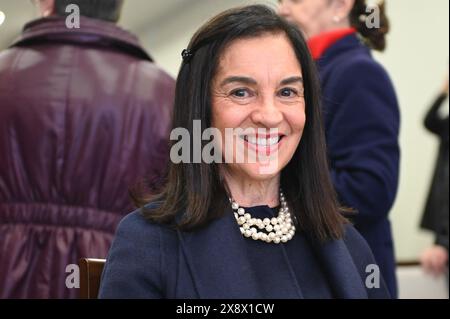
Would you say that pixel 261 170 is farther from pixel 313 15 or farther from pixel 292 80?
pixel 313 15

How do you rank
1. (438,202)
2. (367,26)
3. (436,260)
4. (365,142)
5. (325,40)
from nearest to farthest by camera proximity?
(365,142), (325,40), (367,26), (436,260), (438,202)

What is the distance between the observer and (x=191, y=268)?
1.13 meters

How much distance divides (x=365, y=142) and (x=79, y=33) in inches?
24.9

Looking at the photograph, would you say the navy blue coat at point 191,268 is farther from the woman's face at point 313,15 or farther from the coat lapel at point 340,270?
the woman's face at point 313,15

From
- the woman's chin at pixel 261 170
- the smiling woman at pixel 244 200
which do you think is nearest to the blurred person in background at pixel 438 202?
the smiling woman at pixel 244 200

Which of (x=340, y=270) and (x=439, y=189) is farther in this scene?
(x=439, y=189)

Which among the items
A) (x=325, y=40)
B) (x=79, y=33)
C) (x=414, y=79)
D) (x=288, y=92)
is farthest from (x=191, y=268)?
(x=414, y=79)

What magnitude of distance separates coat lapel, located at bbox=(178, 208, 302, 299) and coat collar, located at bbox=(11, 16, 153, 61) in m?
0.61

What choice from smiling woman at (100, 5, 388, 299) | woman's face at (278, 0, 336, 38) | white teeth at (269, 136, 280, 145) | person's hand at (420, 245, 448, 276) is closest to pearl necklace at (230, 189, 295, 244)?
smiling woman at (100, 5, 388, 299)

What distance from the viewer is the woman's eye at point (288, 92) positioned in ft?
3.89

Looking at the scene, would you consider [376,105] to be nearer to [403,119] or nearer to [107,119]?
[107,119]

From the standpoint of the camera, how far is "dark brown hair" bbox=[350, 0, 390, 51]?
6.62 feet

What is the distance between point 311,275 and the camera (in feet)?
3.98

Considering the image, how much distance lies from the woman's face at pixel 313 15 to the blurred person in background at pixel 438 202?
1.03m
